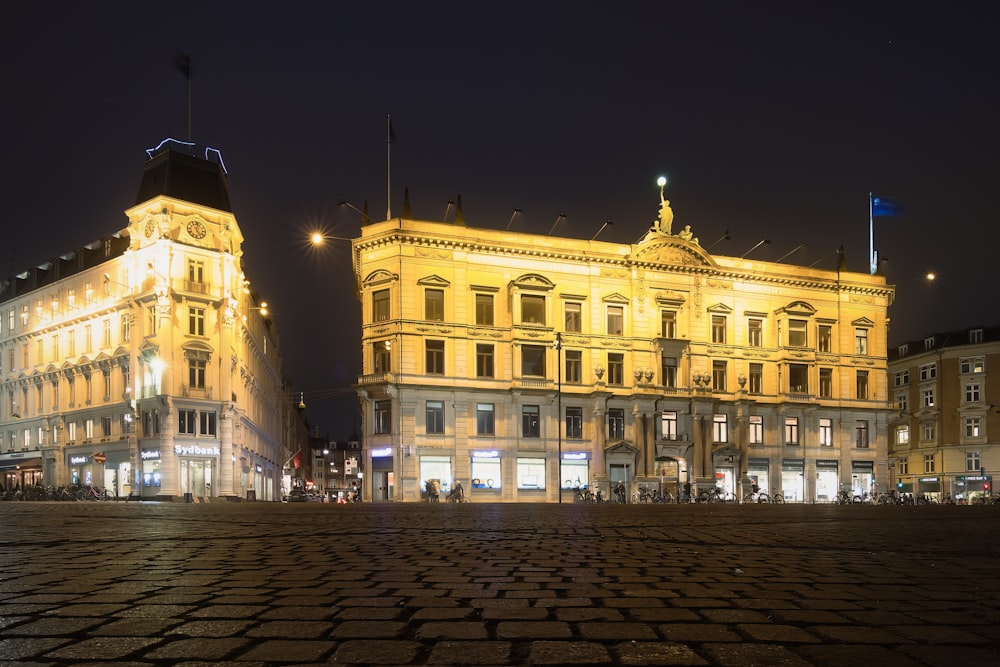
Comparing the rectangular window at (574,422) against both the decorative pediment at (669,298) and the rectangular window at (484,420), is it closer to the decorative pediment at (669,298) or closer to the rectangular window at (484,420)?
the rectangular window at (484,420)

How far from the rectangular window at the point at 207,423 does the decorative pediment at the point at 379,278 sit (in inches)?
534

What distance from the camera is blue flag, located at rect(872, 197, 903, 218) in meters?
57.4

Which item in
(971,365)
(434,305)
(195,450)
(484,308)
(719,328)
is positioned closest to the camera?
(434,305)

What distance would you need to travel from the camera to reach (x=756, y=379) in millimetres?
60500

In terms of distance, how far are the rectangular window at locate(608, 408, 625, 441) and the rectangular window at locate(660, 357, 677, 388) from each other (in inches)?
151

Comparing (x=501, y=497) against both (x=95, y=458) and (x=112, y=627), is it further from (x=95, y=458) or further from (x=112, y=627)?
(x=112, y=627)

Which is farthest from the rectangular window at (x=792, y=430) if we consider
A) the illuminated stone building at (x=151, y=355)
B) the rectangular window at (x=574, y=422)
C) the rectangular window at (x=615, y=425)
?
the illuminated stone building at (x=151, y=355)

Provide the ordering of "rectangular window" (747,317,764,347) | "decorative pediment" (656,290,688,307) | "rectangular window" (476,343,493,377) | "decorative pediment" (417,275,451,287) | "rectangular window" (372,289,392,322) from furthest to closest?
"rectangular window" (747,317,764,347), "decorative pediment" (656,290,688,307), "rectangular window" (476,343,493,377), "rectangular window" (372,289,392,322), "decorative pediment" (417,275,451,287)

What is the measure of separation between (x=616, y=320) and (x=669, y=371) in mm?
4703

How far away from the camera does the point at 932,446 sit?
8475 centimetres

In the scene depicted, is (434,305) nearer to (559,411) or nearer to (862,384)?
(559,411)

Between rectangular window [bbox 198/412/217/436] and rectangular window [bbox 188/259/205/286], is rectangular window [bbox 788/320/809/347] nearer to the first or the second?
rectangular window [bbox 198/412/217/436]

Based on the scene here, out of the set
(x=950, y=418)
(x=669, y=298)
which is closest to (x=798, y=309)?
(x=669, y=298)

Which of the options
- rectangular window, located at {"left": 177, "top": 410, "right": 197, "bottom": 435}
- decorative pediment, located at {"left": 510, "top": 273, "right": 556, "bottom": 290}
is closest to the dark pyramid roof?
rectangular window, located at {"left": 177, "top": 410, "right": 197, "bottom": 435}
